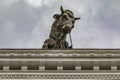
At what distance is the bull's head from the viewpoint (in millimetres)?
25378

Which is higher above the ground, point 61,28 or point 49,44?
point 61,28

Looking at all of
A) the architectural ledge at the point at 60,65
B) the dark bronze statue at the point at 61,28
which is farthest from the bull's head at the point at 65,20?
the architectural ledge at the point at 60,65

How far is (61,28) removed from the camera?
83.8 ft

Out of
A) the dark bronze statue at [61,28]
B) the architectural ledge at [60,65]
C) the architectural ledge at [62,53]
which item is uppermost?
the dark bronze statue at [61,28]

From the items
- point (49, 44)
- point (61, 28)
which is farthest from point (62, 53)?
point (61, 28)

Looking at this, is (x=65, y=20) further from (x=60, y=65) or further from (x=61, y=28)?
(x=60, y=65)

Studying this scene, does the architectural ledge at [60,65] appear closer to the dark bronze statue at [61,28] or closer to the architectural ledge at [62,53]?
the architectural ledge at [62,53]

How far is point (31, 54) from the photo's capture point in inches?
862

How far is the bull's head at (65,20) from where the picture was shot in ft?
83.3

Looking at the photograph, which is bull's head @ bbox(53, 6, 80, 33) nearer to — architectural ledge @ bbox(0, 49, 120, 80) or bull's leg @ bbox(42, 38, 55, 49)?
bull's leg @ bbox(42, 38, 55, 49)

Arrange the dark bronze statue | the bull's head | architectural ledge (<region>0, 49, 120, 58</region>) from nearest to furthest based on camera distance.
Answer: architectural ledge (<region>0, 49, 120, 58</region>) < the dark bronze statue < the bull's head

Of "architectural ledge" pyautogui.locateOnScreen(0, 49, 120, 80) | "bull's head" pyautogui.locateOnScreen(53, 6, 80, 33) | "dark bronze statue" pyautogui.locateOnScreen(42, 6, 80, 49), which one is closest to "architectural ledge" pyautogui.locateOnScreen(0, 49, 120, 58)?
"architectural ledge" pyautogui.locateOnScreen(0, 49, 120, 80)

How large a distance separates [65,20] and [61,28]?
47 cm

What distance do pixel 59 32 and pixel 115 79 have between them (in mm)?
A: 5441
